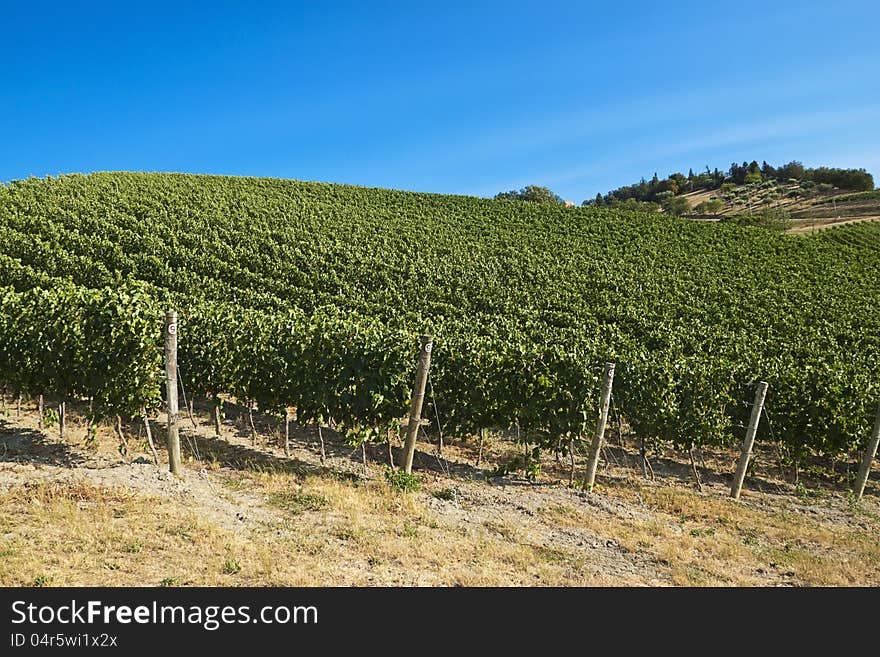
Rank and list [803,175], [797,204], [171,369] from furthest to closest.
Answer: [803,175]
[797,204]
[171,369]

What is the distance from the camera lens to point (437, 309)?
24.3 m

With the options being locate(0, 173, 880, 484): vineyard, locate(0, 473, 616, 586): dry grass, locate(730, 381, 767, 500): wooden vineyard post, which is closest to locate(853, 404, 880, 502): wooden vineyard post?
locate(0, 173, 880, 484): vineyard

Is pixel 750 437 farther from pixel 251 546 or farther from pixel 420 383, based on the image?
pixel 251 546

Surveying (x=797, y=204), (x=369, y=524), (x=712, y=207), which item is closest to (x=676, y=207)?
(x=712, y=207)

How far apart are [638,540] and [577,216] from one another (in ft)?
158

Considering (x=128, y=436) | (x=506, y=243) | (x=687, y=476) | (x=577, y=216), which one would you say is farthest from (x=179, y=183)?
(x=687, y=476)

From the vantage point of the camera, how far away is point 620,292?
97.8ft

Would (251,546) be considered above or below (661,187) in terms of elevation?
below

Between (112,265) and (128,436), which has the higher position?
(112,265)

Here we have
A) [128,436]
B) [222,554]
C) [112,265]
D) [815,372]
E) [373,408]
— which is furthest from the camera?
[112,265]

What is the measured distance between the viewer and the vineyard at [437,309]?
9.82 metres

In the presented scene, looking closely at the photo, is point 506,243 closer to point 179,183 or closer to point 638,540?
point 179,183

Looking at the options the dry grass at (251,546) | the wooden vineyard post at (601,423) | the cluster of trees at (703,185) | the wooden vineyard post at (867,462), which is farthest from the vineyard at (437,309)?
the cluster of trees at (703,185)

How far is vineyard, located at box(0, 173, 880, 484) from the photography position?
A: 9.82m
